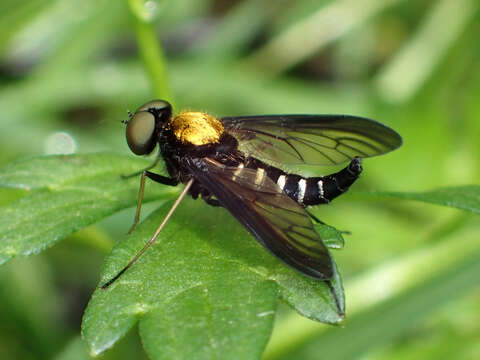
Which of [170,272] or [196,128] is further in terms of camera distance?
[196,128]

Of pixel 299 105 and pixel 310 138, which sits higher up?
pixel 310 138

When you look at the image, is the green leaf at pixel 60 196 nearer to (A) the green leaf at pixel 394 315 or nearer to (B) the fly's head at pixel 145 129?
(B) the fly's head at pixel 145 129

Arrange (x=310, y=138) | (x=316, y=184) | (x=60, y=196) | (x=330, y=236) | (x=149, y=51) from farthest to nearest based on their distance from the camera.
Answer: (x=149, y=51)
(x=310, y=138)
(x=316, y=184)
(x=60, y=196)
(x=330, y=236)

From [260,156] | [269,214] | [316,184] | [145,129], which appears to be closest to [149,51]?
[145,129]

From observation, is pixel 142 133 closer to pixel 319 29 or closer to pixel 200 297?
pixel 200 297

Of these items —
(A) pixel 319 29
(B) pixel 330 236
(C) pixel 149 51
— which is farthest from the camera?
(A) pixel 319 29

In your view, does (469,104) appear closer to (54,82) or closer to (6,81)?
(54,82)
